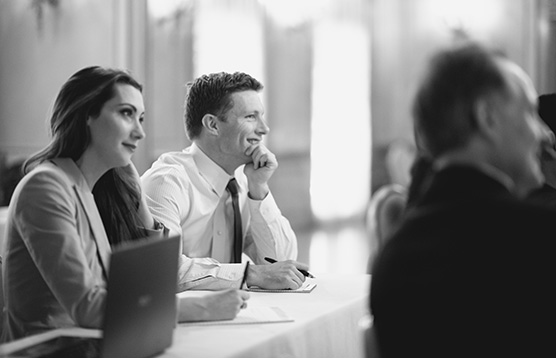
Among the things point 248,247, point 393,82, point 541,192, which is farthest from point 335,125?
point 541,192

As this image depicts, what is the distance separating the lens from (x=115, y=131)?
2162 millimetres

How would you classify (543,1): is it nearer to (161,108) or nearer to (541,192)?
(161,108)

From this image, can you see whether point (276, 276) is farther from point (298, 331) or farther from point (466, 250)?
point (466, 250)

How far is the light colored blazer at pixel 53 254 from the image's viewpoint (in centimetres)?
187

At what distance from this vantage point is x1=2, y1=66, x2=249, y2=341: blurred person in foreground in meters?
1.88

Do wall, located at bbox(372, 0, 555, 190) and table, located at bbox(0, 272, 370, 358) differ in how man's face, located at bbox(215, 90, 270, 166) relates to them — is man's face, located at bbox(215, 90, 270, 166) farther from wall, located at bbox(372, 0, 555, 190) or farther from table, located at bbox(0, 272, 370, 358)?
wall, located at bbox(372, 0, 555, 190)

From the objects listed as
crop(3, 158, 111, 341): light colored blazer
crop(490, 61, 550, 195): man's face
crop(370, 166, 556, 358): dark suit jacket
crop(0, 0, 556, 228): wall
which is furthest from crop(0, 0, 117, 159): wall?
crop(370, 166, 556, 358): dark suit jacket

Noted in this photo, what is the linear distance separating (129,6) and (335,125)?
483 centimetres

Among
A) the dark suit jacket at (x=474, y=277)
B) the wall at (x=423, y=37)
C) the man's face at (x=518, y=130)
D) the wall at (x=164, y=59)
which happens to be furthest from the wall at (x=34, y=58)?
the wall at (x=423, y=37)

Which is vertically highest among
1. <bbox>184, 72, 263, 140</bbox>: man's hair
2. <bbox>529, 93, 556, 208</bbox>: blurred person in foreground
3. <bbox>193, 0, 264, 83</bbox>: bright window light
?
<bbox>193, 0, 264, 83</bbox>: bright window light

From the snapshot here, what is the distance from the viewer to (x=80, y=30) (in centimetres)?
595

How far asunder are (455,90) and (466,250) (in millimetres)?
271

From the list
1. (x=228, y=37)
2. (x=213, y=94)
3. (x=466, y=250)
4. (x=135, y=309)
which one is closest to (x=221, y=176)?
(x=213, y=94)

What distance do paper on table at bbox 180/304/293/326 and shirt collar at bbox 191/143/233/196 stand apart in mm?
895
